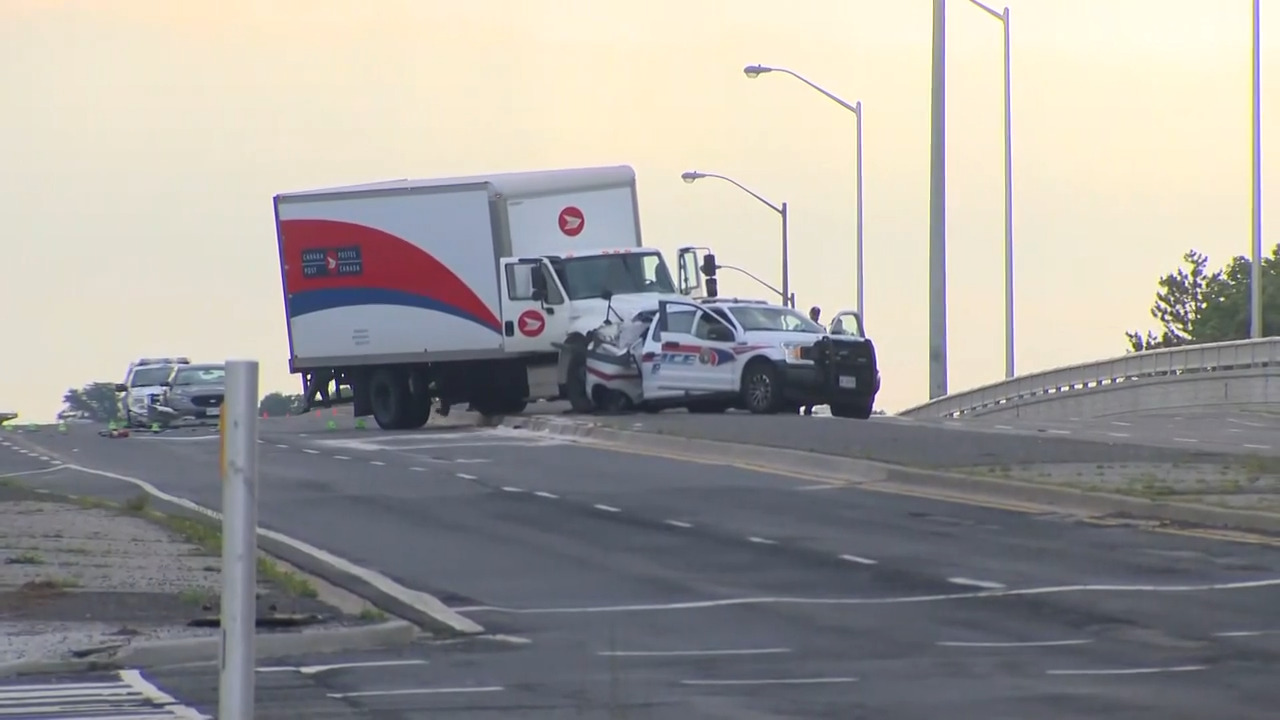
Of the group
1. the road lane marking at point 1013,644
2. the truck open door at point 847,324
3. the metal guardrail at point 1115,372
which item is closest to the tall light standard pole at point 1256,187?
the metal guardrail at point 1115,372

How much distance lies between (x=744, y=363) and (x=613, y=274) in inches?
145

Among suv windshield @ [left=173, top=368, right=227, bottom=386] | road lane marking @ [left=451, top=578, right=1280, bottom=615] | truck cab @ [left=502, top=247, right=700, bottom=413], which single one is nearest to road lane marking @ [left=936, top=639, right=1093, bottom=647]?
road lane marking @ [left=451, top=578, right=1280, bottom=615]

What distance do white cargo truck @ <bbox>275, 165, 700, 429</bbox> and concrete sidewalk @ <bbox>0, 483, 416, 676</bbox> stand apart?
50.6ft

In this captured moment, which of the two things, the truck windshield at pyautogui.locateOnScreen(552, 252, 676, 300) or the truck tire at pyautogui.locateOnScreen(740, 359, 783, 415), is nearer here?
the truck tire at pyautogui.locateOnScreen(740, 359, 783, 415)

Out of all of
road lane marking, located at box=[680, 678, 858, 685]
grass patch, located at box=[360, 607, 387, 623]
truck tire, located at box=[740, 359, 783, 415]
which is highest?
truck tire, located at box=[740, 359, 783, 415]

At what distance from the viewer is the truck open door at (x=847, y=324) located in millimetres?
32125

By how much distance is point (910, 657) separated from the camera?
11.1 m

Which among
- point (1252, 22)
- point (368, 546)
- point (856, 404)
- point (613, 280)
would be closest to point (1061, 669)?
point (368, 546)

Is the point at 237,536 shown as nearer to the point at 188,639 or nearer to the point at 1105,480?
the point at 188,639

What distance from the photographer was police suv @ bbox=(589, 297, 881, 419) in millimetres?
30359

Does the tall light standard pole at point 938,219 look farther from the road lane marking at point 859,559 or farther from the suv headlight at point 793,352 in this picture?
the road lane marking at point 859,559

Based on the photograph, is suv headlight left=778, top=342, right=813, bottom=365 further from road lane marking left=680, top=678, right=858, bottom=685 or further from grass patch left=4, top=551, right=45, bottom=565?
road lane marking left=680, top=678, right=858, bottom=685

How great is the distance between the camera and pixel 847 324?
3288cm

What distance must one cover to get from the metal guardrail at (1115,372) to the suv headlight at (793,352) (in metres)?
19.5
